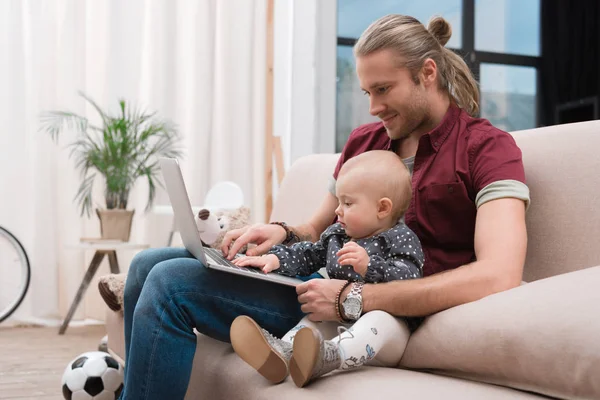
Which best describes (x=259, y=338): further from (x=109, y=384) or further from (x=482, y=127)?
(x=109, y=384)

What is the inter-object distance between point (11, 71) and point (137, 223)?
1030 mm

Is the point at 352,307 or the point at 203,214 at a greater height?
the point at 203,214

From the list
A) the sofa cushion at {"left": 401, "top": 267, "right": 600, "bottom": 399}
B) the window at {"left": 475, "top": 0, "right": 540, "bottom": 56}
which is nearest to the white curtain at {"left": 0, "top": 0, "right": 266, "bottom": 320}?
the window at {"left": 475, "top": 0, "right": 540, "bottom": 56}

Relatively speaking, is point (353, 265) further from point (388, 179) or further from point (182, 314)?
point (182, 314)

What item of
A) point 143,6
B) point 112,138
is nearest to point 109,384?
point 112,138

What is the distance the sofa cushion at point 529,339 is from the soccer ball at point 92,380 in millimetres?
1164

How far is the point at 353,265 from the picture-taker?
3.94 feet

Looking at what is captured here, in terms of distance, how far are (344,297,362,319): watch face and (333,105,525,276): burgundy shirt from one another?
0.23m

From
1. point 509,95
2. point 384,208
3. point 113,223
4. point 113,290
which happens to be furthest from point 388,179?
point 509,95

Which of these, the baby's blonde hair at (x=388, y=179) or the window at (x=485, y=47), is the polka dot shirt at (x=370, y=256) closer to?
the baby's blonde hair at (x=388, y=179)

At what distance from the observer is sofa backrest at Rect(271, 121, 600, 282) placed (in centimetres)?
125

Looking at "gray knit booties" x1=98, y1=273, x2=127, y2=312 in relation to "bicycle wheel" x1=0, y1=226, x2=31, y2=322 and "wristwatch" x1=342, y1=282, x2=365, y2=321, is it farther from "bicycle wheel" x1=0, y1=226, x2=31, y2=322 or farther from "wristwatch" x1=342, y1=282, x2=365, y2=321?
"bicycle wheel" x1=0, y1=226, x2=31, y2=322

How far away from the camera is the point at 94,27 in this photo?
12.4 ft

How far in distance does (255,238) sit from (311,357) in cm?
52
